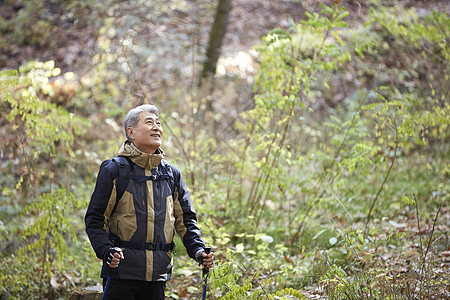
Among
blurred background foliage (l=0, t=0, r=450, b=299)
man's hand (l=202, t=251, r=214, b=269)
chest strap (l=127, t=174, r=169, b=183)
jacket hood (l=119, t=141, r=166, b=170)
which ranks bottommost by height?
blurred background foliage (l=0, t=0, r=450, b=299)

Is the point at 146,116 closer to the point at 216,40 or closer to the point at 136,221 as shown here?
the point at 136,221

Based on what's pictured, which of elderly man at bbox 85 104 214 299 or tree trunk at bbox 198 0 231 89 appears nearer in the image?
elderly man at bbox 85 104 214 299

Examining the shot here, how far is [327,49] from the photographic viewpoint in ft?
16.2

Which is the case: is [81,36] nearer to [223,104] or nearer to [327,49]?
[223,104]

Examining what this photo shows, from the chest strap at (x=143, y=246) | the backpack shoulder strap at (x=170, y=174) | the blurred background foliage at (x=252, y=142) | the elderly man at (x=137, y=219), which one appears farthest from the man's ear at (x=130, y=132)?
the blurred background foliage at (x=252, y=142)

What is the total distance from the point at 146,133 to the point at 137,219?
0.59m

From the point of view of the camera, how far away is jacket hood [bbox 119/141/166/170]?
3080mm

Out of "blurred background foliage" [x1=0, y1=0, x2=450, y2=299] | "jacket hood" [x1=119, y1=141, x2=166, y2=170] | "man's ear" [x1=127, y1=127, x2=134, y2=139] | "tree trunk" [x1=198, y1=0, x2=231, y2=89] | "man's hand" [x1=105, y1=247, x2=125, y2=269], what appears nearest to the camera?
"man's hand" [x1=105, y1=247, x2=125, y2=269]

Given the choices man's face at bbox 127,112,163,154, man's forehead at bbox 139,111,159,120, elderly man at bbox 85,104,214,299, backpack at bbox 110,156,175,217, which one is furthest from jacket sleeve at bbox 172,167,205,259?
man's forehead at bbox 139,111,159,120

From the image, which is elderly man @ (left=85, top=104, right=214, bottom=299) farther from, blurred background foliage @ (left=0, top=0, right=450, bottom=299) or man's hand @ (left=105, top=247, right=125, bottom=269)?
blurred background foliage @ (left=0, top=0, right=450, bottom=299)

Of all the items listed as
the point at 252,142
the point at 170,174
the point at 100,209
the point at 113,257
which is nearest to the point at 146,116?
the point at 170,174

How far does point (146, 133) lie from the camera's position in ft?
10.3

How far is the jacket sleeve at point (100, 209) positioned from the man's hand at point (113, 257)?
0.24 ft

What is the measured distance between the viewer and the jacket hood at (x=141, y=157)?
3080 mm
